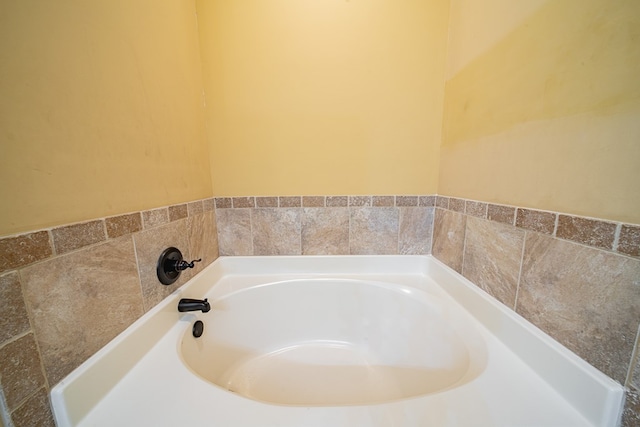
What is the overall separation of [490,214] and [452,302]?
0.41 metres

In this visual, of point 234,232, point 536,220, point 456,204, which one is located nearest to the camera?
point 536,220

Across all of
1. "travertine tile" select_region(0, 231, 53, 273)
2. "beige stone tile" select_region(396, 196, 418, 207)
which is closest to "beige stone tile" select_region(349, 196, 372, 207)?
"beige stone tile" select_region(396, 196, 418, 207)

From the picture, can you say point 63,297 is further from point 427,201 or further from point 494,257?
point 427,201

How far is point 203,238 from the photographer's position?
1.01 m

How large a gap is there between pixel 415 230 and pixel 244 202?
952 millimetres

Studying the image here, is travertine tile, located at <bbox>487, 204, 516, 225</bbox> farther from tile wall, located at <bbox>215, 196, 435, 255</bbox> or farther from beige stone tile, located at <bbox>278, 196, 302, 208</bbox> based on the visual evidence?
beige stone tile, located at <bbox>278, 196, 302, 208</bbox>

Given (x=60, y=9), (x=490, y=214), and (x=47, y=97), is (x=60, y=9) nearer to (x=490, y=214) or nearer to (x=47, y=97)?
(x=47, y=97)

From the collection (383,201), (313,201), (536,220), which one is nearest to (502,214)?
(536,220)

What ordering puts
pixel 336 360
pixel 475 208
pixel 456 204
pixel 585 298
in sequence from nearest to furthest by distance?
pixel 585 298, pixel 475 208, pixel 456 204, pixel 336 360

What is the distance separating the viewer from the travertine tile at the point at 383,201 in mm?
1117

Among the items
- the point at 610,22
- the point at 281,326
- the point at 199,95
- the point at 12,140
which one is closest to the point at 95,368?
the point at 12,140

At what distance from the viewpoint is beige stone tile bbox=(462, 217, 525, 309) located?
649mm

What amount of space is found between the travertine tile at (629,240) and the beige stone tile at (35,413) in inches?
45.7

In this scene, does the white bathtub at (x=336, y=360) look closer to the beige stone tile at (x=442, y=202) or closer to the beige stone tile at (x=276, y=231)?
the beige stone tile at (x=276, y=231)
